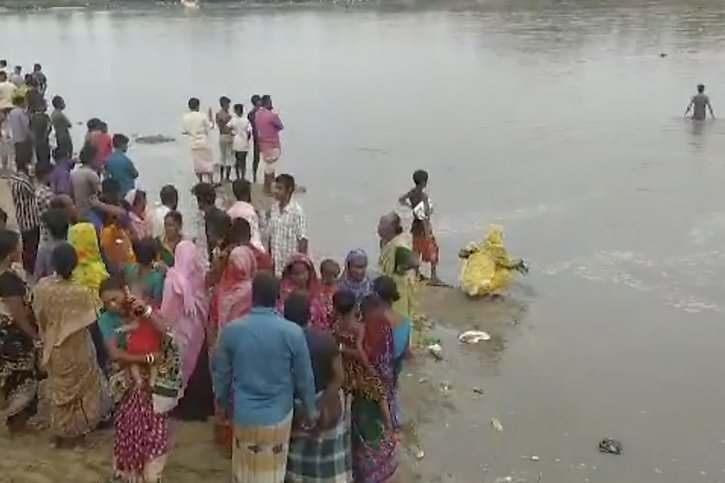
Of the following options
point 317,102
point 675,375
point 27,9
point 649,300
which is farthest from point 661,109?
point 27,9

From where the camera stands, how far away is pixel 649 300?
409 inches

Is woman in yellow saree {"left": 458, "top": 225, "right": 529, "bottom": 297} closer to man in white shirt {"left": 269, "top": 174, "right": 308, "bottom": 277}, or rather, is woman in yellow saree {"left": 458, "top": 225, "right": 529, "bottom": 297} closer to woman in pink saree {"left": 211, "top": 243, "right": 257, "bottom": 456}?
man in white shirt {"left": 269, "top": 174, "right": 308, "bottom": 277}

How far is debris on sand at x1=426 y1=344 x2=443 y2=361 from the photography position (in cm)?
886

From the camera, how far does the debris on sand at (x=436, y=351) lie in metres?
8.86

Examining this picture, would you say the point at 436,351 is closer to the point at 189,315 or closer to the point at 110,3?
the point at 189,315

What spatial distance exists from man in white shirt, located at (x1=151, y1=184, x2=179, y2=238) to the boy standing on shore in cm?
281

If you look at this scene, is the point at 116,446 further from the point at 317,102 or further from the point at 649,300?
the point at 317,102

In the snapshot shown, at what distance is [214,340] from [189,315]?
0.23m

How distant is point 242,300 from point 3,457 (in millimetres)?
1873

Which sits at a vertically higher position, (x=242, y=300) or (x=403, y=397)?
(x=242, y=300)

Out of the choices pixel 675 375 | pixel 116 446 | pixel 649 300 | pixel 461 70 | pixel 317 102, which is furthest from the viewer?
pixel 461 70

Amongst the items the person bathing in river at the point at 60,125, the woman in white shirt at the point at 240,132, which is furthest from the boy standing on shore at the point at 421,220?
the person bathing in river at the point at 60,125

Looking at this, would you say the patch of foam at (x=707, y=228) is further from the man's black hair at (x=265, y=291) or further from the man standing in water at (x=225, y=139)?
the man's black hair at (x=265, y=291)

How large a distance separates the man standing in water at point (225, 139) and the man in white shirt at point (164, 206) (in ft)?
21.4
